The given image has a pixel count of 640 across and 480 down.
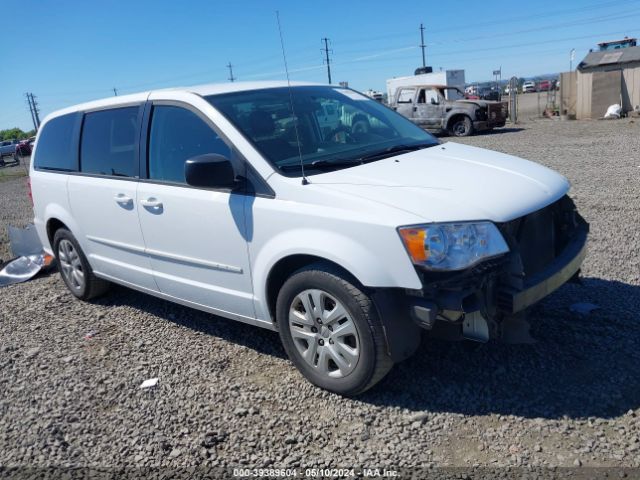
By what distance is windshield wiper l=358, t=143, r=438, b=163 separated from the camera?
377 centimetres

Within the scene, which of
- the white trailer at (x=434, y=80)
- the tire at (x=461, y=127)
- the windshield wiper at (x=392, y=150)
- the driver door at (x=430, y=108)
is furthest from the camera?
the white trailer at (x=434, y=80)

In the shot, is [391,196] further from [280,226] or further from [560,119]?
[560,119]

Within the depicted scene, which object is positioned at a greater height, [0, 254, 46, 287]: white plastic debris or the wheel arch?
the wheel arch

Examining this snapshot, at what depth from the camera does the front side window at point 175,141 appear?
3.82 metres

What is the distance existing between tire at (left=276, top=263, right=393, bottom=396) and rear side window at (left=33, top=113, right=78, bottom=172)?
2825 mm

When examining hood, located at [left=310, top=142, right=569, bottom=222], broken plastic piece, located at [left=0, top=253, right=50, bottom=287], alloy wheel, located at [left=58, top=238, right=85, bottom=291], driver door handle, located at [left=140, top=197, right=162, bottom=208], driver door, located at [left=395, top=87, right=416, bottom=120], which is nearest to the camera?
hood, located at [left=310, top=142, right=569, bottom=222]

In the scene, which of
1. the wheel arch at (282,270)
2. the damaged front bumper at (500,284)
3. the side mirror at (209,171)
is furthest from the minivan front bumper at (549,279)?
the side mirror at (209,171)

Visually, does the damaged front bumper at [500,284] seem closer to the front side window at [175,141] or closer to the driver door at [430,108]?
the front side window at [175,141]

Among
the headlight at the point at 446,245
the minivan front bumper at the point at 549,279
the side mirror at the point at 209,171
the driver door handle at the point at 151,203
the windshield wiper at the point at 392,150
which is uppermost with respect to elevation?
the side mirror at the point at 209,171

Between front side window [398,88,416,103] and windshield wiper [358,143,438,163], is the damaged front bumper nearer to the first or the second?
windshield wiper [358,143,438,163]

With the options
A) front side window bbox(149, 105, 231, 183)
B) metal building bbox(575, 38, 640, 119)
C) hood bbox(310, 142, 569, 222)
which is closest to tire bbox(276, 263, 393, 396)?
hood bbox(310, 142, 569, 222)

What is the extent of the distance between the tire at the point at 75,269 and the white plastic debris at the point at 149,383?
1.79 m

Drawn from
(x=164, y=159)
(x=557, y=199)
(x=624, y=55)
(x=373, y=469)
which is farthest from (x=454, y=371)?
(x=624, y=55)

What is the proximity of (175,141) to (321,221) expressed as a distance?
150 cm
